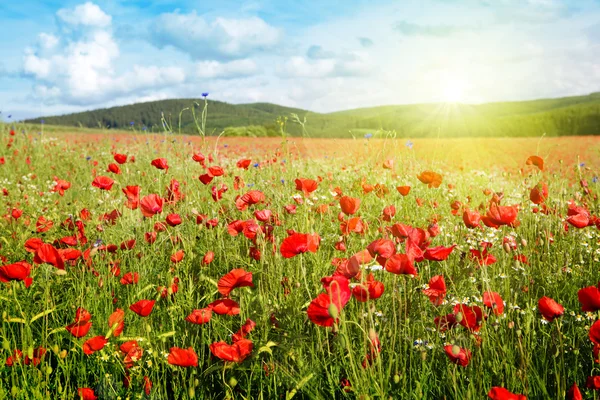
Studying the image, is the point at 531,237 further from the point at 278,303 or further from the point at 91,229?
the point at 91,229

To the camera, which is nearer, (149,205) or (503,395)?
(503,395)

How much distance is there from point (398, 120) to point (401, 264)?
50438mm

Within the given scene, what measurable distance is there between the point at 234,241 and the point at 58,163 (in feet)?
19.8

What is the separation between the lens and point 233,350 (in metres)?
1.52

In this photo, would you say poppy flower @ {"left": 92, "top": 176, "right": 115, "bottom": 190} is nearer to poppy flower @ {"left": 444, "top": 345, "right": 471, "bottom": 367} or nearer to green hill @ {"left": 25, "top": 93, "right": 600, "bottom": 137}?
green hill @ {"left": 25, "top": 93, "right": 600, "bottom": 137}

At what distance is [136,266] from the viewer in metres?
2.62

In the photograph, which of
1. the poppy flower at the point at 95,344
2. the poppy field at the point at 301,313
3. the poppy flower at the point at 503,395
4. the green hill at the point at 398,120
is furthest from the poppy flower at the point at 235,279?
the green hill at the point at 398,120

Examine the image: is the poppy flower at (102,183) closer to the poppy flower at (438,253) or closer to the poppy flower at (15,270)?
the poppy flower at (15,270)

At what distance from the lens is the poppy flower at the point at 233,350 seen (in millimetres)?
1506

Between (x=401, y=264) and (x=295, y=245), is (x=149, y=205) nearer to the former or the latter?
(x=295, y=245)

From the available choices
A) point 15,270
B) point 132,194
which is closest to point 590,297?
point 15,270

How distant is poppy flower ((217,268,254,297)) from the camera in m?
1.66

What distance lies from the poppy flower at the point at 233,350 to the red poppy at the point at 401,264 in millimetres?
532

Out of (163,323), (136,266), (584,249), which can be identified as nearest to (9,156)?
(136,266)
